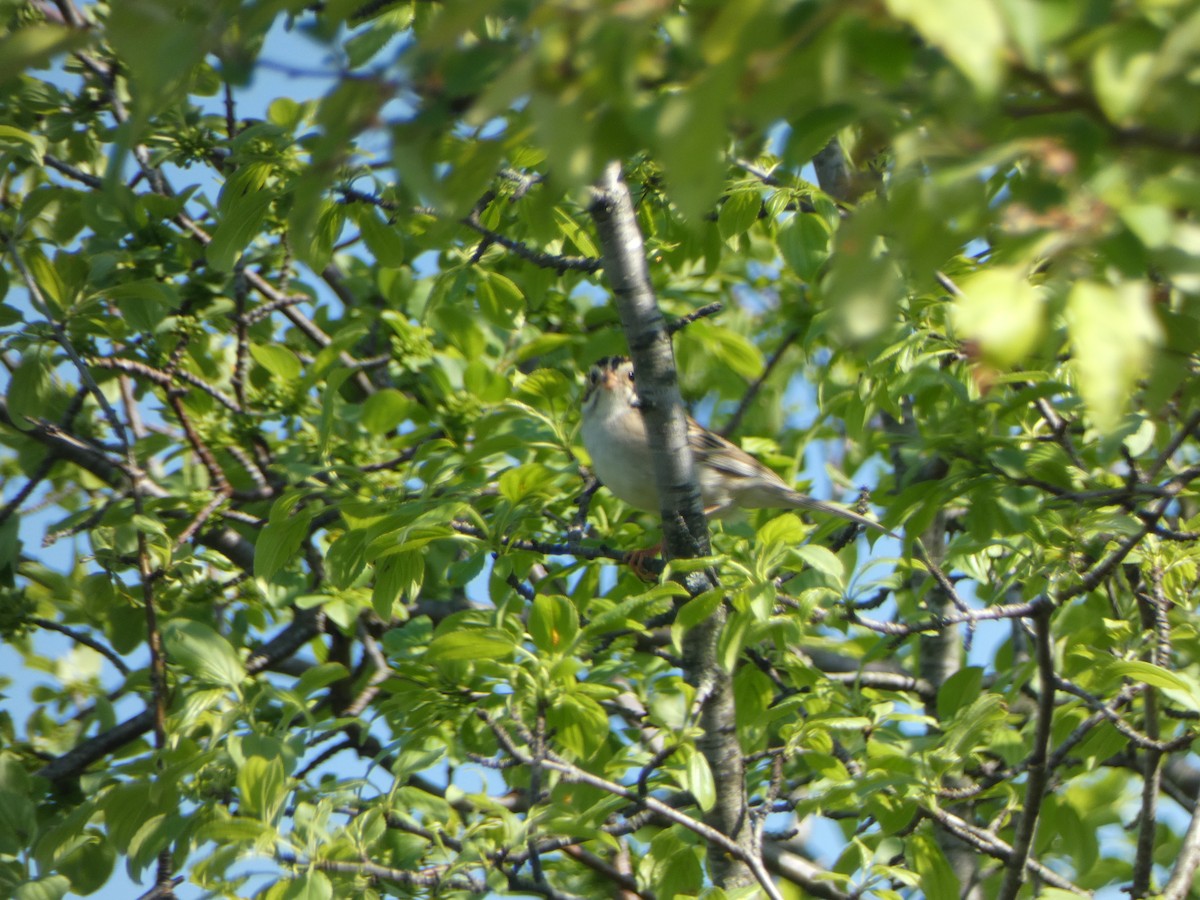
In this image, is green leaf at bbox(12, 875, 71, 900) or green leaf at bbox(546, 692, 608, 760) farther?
green leaf at bbox(12, 875, 71, 900)

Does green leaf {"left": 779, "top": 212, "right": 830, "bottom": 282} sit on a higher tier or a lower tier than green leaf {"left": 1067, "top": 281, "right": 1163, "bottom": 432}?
higher

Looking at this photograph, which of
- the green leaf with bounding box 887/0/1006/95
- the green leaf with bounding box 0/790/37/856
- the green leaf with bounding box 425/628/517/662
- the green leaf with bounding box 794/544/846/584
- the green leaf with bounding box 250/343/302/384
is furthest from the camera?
the green leaf with bounding box 250/343/302/384

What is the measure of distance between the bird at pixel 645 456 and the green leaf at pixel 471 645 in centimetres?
191

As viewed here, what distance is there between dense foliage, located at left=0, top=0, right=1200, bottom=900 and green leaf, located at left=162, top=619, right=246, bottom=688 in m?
0.02

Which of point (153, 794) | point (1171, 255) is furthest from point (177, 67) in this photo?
point (153, 794)

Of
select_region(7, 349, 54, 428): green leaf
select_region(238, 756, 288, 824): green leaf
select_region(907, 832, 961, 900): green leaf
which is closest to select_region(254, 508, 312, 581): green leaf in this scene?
select_region(238, 756, 288, 824): green leaf

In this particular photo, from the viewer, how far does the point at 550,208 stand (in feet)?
6.64

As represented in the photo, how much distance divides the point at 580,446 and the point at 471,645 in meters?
2.62

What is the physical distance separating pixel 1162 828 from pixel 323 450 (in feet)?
14.1

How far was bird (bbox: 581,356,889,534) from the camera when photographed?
504 centimetres

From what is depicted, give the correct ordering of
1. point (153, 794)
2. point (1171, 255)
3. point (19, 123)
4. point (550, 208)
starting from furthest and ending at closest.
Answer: point (19, 123), point (153, 794), point (550, 208), point (1171, 255)

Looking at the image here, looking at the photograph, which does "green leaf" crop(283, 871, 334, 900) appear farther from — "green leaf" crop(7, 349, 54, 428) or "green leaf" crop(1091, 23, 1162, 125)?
"green leaf" crop(1091, 23, 1162, 125)

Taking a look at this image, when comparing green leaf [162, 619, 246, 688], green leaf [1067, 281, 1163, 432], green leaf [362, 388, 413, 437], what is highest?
green leaf [362, 388, 413, 437]

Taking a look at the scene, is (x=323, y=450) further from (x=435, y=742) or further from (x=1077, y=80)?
(x=1077, y=80)
